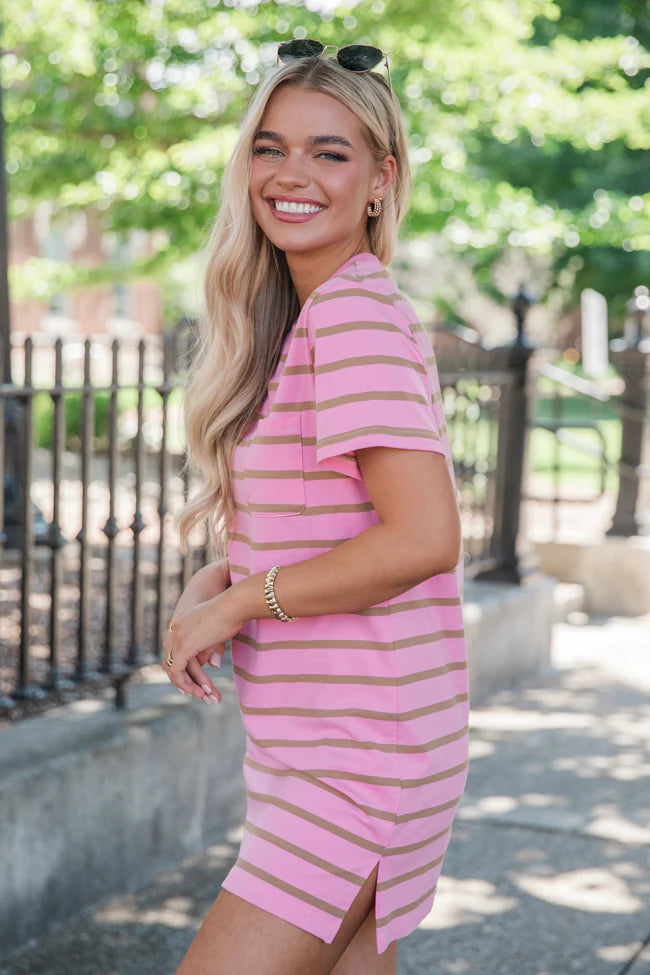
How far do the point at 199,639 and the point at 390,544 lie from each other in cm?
37

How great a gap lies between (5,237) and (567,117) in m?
5.84

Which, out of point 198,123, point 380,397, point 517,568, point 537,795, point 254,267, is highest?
point 198,123

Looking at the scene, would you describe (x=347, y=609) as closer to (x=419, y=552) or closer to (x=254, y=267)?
(x=419, y=552)

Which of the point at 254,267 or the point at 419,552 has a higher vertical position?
the point at 254,267

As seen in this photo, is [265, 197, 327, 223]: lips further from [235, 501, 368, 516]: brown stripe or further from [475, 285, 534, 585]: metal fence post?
[475, 285, 534, 585]: metal fence post

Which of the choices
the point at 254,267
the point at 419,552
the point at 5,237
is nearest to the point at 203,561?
the point at 5,237

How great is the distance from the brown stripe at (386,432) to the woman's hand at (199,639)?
12.1 inches

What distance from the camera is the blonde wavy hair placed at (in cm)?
202

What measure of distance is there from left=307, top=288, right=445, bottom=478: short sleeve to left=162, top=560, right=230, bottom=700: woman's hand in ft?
1.31

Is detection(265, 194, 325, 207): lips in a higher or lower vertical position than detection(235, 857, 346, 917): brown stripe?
higher

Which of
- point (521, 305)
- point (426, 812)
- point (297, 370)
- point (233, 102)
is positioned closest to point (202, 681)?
point (426, 812)

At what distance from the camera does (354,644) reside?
189 centimetres

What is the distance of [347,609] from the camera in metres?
1.85

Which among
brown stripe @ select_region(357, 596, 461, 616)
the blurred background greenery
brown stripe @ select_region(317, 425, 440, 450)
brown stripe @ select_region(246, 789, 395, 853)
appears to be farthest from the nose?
the blurred background greenery
